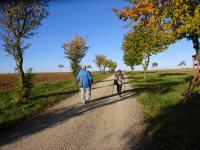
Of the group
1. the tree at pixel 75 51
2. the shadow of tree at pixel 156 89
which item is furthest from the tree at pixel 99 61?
the shadow of tree at pixel 156 89

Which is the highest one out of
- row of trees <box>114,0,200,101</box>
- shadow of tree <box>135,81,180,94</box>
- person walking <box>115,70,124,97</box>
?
row of trees <box>114,0,200,101</box>

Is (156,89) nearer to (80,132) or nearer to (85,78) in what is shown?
(85,78)

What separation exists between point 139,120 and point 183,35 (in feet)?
21.7

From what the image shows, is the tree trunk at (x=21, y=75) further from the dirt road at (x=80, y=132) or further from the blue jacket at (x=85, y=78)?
the dirt road at (x=80, y=132)

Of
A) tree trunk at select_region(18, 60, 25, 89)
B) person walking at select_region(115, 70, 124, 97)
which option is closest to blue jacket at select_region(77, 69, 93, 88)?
person walking at select_region(115, 70, 124, 97)

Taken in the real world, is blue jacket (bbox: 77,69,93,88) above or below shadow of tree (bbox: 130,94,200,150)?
above

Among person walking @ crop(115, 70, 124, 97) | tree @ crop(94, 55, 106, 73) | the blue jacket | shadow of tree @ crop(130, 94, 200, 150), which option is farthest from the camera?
tree @ crop(94, 55, 106, 73)

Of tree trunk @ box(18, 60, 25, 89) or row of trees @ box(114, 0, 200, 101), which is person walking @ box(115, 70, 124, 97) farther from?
tree trunk @ box(18, 60, 25, 89)

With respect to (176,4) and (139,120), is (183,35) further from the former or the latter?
(139,120)

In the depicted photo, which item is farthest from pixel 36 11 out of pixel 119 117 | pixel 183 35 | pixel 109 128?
pixel 109 128

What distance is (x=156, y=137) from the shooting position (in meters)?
6.93

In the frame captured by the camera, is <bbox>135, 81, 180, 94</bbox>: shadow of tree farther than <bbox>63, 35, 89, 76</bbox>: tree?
No

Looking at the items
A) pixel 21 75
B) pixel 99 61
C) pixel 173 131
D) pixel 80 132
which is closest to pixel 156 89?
pixel 21 75

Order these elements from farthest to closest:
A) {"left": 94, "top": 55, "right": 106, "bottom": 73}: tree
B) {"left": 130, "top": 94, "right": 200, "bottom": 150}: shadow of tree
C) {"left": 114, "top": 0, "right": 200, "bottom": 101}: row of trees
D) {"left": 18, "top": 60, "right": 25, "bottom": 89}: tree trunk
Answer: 1. {"left": 94, "top": 55, "right": 106, "bottom": 73}: tree
2. {"left": 18, "top": 60, "right": 25, "bottom": 89}: tree trunk
3. {"left": 114, "top": 0, "right": 200, "bottom": 101}: row of trees
4. {"left": 130, "top": 94, "right": 200, "bottom": 150}: shadow of tree
